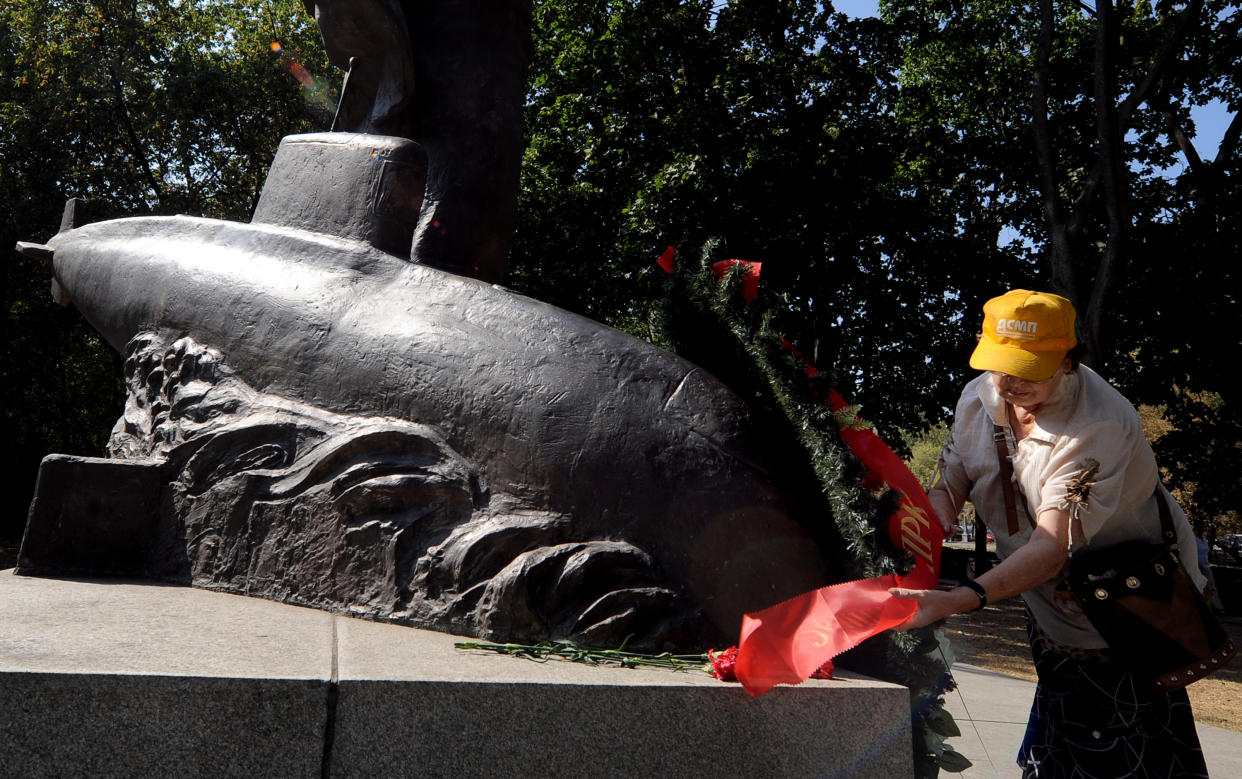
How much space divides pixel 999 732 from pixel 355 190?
181 inches

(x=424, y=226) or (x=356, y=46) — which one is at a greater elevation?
A: (x=356, y=46)

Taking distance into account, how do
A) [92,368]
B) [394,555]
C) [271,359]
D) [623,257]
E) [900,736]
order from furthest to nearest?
1. [92,368]
2. [623,257]
3. [271,359]
4. [394,555]
5. [900,736]

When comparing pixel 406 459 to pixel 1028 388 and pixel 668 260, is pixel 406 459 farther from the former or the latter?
pixel 1028 388

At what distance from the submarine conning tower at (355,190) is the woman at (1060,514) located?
7.58 feet

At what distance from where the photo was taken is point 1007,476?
2.47 meters

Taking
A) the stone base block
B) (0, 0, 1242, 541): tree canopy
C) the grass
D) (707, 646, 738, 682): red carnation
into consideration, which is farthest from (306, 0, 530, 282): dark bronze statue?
(0, 0, 1242, 541): tree canopy

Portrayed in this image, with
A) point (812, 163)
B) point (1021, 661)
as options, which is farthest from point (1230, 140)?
point (1021, 661)

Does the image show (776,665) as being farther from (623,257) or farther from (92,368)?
(92,368)

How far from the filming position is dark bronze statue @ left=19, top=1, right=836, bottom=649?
9.20 feet

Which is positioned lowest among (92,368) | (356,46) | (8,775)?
(92,368)

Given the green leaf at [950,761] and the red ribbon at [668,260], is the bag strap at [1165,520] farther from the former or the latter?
the red ribbon at [668,260]

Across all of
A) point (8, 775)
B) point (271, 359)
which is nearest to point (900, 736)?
point (8, 775)

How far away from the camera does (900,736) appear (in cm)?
243

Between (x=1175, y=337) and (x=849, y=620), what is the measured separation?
43.1ft
